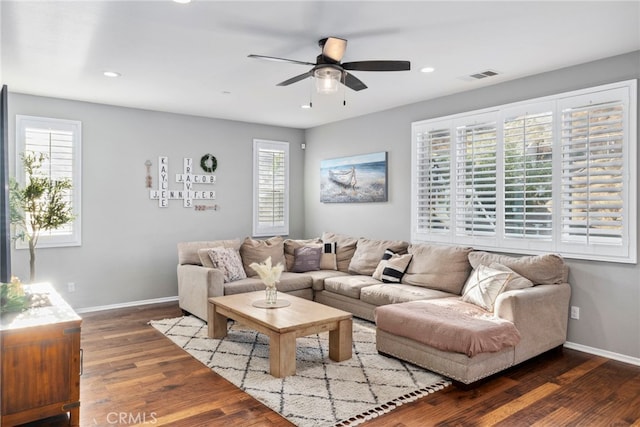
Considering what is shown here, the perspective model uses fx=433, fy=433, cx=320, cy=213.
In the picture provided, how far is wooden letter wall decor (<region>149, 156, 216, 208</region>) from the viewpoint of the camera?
5.94 m

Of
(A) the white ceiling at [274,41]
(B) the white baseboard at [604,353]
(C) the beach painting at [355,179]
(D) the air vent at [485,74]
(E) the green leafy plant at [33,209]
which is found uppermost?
(D) the air vent at [485,74]

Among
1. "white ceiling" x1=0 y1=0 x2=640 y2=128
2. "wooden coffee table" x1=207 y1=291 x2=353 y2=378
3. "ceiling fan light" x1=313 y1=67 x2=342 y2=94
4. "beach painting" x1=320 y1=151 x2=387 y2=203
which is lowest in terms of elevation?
"wooden coffee table" x1=207 y1=291 x2=353 y2=378

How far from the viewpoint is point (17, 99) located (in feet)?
16.4

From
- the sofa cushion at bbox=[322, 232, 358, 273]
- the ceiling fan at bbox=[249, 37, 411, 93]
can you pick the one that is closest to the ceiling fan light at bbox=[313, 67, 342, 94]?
the ceiling fan at bbox=[249, 37, 411, 93]

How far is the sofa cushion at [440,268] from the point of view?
180 inches

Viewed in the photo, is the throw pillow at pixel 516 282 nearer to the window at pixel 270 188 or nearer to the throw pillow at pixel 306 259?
the throw pillow at pixel 306 259

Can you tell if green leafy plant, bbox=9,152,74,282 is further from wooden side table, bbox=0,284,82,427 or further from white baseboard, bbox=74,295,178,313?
wooden side table, bbox=0,284,82,427

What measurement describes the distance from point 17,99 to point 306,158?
408 cm

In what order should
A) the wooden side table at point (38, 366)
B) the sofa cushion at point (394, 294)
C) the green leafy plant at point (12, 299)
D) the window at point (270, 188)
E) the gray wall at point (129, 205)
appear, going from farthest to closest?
1. the window at point (270, 188)
2. the gray wall at point (129, 205)
3. the sofa cushion at point (394, 294)
4. the green leafy plant at point (12, 299)
5. the wooden side table at point (38, 366)

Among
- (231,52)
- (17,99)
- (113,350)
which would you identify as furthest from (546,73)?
(17,99)

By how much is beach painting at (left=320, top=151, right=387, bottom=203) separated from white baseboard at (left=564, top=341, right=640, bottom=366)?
278 cm

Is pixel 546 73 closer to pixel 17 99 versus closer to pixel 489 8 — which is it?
pixel 489 8

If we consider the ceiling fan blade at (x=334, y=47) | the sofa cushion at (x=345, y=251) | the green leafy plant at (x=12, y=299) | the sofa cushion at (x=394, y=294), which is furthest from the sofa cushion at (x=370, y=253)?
the green leafy plant at (x=12, y=299)

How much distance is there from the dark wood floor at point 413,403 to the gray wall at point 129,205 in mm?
1723
